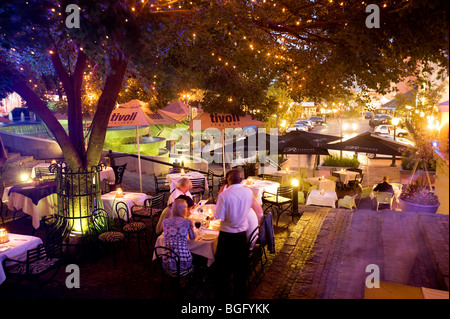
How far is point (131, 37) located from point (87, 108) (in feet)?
37.5

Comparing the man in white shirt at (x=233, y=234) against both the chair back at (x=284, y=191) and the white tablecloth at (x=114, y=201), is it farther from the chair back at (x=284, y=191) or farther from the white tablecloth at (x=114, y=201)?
the chair back at (x=284, y=191)

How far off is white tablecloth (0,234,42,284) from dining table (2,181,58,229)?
2688 mm

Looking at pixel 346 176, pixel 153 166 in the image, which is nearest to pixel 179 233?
pixel 346 176

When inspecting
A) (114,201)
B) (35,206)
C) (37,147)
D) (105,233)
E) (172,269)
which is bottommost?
(172,269)

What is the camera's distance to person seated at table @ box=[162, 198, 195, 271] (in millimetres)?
5242

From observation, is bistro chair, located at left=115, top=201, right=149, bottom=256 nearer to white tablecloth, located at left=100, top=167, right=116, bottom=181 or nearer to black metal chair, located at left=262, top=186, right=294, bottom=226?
black metal chair, located at left=262, top=186, right=294, bottom=226

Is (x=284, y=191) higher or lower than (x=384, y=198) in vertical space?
higher

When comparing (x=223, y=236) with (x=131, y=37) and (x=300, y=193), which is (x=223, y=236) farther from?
(x=300, y=193)

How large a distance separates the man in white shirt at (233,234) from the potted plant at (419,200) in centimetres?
504

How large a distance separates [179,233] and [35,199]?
523cm

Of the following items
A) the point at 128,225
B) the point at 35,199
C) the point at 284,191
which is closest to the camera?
the point at 128,225

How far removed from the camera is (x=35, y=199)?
28.2 ft

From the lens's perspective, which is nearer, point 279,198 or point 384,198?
point 279,198

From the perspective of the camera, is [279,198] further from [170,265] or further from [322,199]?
[170,265]
